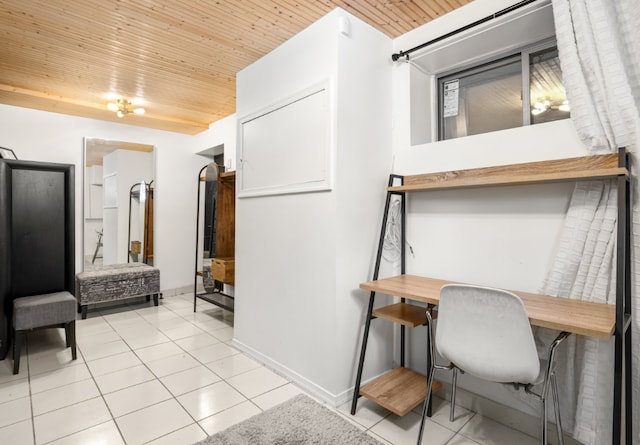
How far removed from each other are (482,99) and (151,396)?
317cm

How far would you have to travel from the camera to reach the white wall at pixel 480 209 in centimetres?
189

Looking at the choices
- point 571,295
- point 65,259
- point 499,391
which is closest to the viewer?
point 571,295

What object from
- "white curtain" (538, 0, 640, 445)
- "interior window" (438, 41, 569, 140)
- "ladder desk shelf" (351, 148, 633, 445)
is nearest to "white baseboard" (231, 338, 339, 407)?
"ladder desk shelf" (351, 148, 633, 445)

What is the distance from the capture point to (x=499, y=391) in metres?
2.07

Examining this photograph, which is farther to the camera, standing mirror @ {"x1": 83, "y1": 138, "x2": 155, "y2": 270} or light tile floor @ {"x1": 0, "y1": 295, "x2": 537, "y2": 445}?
standing mirror @ {"x1": 83, "y1": 138, "x2": 155, "y2": 270}

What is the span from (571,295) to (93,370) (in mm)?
→ 3406

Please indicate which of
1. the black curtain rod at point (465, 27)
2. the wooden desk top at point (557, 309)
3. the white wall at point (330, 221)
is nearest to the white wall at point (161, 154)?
the white wall at point (330, 221)

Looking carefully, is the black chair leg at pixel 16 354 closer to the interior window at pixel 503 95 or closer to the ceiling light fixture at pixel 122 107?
the ceiling light fixture at pixel 122 107

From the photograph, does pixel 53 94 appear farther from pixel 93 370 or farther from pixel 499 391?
pixel 499 391

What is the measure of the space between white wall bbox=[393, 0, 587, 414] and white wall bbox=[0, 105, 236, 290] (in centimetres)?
288

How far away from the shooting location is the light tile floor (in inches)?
76.7

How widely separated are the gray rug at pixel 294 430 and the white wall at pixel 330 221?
19 centimetres

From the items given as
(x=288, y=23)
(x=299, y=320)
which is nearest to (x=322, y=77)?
(x=288, y=23)

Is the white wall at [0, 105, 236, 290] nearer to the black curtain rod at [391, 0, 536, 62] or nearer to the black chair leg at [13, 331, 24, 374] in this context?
the black chair leg at [13, 331, 24, 374]
